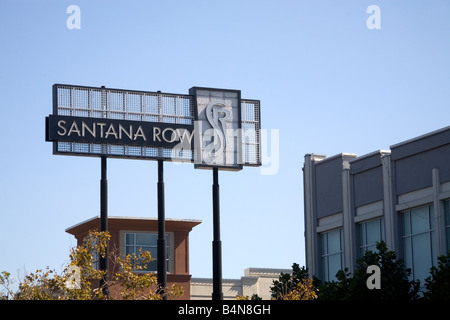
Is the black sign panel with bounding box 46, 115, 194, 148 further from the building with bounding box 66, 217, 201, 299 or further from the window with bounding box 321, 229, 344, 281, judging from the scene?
the building with bounding box 66, 217, 201, 299

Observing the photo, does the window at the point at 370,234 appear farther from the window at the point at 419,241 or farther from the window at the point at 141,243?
the window at the point at 141,243

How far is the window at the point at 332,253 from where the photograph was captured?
46750 millimetres

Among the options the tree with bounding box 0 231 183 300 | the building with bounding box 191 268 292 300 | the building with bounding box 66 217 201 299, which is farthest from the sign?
the building with bounding box 191 268 292 300

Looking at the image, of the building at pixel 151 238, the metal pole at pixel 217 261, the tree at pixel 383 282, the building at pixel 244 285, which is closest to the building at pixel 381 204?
the tree at pixel 383 282

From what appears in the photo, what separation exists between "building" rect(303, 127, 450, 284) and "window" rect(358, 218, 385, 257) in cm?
5

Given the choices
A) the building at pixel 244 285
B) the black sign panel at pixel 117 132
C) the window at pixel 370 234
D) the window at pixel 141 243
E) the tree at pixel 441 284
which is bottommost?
the tree at pixel 441 284

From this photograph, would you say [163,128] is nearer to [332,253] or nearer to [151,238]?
[332,253]

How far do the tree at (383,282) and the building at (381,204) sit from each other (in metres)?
1.56

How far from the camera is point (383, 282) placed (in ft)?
125

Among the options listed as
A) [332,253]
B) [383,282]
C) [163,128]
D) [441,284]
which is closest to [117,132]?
[163,128]

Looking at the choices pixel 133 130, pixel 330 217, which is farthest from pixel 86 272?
pixel 330 217

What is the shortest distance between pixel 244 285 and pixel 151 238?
18.8m

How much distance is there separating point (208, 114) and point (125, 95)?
4.25 metres

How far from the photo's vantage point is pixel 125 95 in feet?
143
